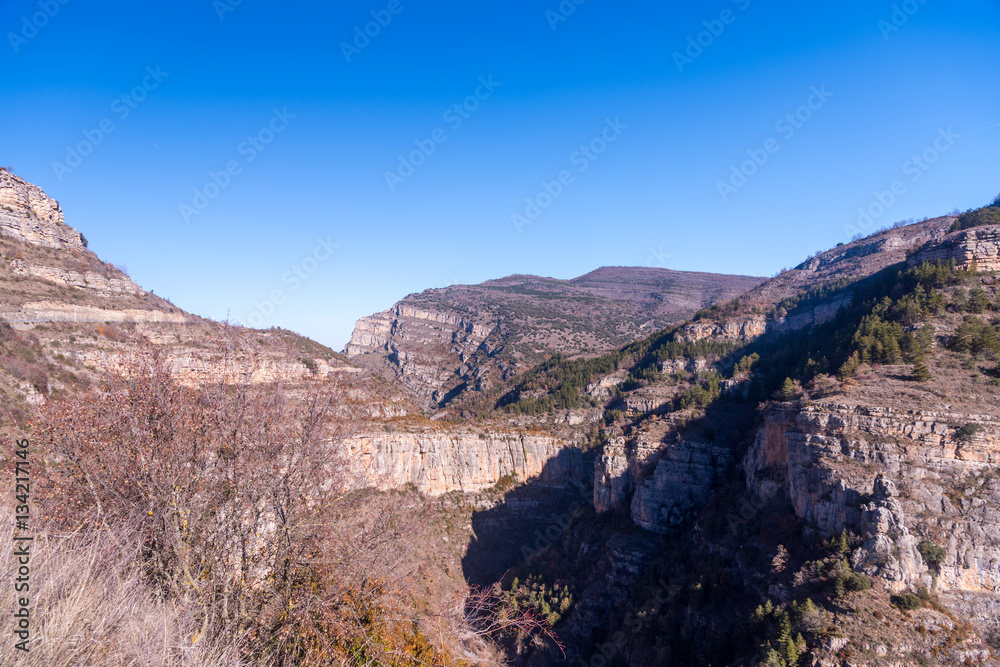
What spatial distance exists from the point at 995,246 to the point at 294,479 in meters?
51.6

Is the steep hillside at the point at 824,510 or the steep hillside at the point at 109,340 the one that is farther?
the steep hillside at the point at 109,340

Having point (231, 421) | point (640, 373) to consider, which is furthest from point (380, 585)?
point (640, 373)

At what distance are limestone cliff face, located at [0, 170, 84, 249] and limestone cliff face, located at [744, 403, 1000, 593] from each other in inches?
3022

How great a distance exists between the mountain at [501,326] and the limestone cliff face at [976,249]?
6630 centimetres

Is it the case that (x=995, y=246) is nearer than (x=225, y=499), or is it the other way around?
(x=225, y=499)

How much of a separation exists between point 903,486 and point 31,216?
274ft

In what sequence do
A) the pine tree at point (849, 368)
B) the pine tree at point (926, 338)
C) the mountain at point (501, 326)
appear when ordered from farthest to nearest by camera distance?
1. the mountain at point (501, 326)
2. the pine tree at point (849, 368)
3. the pine tree at point (926, 338)

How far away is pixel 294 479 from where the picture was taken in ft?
25.5

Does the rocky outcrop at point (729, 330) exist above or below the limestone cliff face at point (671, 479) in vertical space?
above

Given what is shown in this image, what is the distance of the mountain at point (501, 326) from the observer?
375 ft

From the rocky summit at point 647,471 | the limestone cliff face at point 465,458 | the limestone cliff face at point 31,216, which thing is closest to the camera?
the rocky summit at point 647,471

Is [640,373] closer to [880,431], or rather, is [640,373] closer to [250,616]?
[880,431]

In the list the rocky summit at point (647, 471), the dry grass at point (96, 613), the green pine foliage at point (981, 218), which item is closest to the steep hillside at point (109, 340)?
the rocky summit at point (647, 471)

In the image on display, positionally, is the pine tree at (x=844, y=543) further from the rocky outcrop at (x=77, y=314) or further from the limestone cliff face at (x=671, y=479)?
the rocky outcrop at (x=77, y=314)
